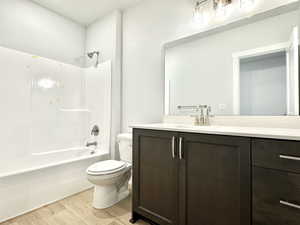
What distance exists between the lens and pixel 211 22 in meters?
1.65

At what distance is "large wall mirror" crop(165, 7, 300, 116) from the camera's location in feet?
4.31

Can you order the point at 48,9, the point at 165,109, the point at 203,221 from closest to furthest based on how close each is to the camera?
the point at 203,221, the point at 165,109, the point at 48,9

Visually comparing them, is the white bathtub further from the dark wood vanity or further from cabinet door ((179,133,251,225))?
cabinet door ((179,133,251,225))

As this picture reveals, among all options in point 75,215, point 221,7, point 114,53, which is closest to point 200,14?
point 221,7

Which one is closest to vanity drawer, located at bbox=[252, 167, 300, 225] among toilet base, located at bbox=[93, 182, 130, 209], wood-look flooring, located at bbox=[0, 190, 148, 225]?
wood-look flooring, located at bbox=[0, 190, 148, 225]

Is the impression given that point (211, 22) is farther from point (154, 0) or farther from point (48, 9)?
point (48, 9)

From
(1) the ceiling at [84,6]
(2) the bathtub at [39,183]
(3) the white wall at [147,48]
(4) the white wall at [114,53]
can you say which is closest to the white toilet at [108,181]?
(2) the bathtub at [39,183]

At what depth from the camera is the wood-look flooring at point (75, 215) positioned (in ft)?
5.03

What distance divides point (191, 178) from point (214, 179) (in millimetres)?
166

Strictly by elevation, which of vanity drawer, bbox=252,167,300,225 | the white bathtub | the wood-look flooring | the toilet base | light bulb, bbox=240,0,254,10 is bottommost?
the wood-look flooring

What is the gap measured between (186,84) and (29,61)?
2.16m

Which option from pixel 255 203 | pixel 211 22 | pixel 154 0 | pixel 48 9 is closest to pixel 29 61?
pixel 48 9

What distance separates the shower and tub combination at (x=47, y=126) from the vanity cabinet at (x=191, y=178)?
1.03 metres

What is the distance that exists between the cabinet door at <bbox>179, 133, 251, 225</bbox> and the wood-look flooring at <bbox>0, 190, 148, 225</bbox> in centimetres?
67
